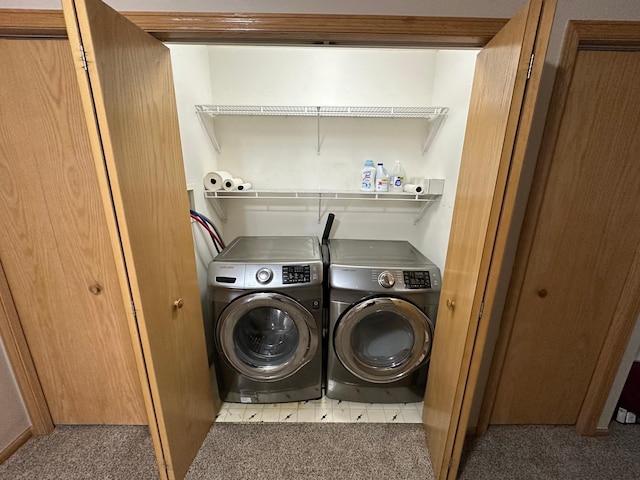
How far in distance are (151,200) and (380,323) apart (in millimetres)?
1475

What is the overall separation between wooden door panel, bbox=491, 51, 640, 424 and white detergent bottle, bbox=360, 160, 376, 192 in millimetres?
1025

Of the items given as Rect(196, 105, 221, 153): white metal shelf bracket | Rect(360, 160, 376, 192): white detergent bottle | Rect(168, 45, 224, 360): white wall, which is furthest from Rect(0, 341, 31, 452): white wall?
Rect(360, 160, 376, 192): white detergent bottle

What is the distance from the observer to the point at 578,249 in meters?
1.23

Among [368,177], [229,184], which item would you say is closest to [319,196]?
[368,177]

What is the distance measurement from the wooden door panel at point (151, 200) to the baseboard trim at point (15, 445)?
95 cm

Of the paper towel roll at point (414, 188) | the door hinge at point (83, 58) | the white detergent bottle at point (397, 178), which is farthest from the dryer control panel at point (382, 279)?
the door hinge at point (83, 58)

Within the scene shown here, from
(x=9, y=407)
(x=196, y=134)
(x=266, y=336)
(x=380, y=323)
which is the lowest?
(x=9, y=407)

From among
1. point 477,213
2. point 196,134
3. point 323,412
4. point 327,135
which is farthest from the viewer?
point 327,135

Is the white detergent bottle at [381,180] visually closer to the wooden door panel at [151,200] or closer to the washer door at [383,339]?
the washer door at [383,339]

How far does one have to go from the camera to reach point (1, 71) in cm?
102

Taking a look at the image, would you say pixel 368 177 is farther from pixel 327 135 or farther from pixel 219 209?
pixel 219 209

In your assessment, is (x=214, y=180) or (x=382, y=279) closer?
(x=382, y=279)

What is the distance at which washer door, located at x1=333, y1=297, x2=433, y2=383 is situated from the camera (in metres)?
1.50

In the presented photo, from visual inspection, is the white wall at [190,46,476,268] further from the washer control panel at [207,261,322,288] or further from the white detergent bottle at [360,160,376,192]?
the washer control panel at [207,261,322,288]
